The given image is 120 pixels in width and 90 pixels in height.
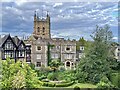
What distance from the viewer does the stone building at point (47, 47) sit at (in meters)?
3.14

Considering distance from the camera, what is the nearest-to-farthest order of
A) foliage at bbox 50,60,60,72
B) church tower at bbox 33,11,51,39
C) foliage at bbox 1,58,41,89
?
foliage at bbox 1,58,41,89, church tower at bbox 33,11,51,39, foliage at bbox 50,60,60,72

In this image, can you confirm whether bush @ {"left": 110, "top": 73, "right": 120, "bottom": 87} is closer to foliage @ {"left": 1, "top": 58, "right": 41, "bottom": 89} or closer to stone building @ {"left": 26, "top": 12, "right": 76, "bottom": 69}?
stone building @ {"left": 26, "top": 12, "right": 76, "bottom": 69}

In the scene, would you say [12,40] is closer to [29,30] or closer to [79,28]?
[29,30]

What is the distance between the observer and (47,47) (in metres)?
3.57

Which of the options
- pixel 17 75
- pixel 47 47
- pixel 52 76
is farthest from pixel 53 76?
pixel 17 75

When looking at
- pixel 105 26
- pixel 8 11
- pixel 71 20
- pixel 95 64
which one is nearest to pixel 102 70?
pixel 95 64

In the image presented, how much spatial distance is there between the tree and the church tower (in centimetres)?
63

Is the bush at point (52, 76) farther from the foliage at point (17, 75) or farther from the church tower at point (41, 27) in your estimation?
the church tower at point (41, 27)


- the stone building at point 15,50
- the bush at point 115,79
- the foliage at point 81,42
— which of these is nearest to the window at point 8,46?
the stone building at point 15,50

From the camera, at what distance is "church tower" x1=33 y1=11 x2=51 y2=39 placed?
121 inches

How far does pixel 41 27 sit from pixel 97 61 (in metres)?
0.92

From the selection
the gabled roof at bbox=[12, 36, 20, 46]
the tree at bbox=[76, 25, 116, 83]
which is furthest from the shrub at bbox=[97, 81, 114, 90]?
the gabled roof at bbox=[12, 36, 20, 46]

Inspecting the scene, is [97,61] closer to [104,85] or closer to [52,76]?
[104,85]

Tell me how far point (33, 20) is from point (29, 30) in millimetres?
137
